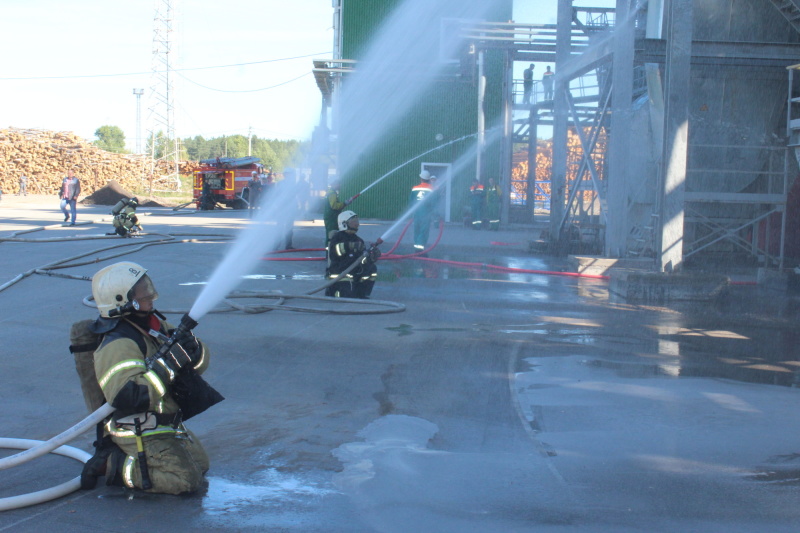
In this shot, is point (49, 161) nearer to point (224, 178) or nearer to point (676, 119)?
point (224, 178)

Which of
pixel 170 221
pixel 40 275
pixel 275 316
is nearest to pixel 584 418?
pixel 275 316

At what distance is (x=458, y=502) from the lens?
4.04 metres

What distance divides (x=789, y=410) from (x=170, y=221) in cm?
2257

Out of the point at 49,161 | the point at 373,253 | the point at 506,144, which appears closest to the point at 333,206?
the point at 373,253

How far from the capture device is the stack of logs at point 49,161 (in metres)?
45.8

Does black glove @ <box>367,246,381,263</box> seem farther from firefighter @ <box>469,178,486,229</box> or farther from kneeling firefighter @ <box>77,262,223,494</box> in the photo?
firefighter @ <box>469,178,486,229</box>

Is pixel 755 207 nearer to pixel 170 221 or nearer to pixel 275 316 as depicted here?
pixel 275 316

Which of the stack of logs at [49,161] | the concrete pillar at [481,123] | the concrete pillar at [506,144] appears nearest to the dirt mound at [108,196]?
the stack of logs at [49,161]

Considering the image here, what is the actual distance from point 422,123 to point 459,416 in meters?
25.0

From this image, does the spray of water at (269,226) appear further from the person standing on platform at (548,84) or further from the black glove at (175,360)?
the person standing on platform at (548,84)

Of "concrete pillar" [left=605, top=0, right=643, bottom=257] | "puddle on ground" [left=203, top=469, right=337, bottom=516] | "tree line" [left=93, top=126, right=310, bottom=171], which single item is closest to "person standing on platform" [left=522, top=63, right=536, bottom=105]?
"concrete pillar" [left=605, top=0, right=643, bottom=257]

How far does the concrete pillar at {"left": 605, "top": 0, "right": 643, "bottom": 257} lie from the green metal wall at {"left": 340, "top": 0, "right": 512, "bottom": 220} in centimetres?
1596

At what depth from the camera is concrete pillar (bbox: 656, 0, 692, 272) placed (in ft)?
37.1

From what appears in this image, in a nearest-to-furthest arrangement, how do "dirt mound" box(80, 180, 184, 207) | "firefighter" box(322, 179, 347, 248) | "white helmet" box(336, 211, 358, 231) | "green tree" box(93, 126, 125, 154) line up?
"white helmet" box(336, 211, 358, 231) → "firefighter" box(322, 179, 347, 248) → "dirt mound" box(80, 180, 184, 207) → "green tree" box(93, 126, 125, 154)
